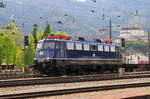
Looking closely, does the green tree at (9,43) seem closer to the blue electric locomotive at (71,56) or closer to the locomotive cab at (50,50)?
the blue electric locomotive at (71,56)

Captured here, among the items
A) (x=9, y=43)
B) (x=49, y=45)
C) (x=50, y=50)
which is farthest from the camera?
(x=9, y=43)

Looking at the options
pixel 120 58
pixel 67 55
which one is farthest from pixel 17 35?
pixel 67 55

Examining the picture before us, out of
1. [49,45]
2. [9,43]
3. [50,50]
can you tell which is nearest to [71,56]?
[50,50]

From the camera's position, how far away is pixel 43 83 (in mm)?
24281

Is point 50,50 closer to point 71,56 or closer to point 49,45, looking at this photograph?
point 49,45

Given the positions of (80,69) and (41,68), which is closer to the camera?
(41,68)

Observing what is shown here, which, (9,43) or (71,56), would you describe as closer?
(71,56)

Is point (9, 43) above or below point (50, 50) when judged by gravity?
above

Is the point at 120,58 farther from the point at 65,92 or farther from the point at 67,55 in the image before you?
the point at 65,92

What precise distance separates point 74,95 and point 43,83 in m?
6.32

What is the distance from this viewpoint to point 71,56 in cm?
3491

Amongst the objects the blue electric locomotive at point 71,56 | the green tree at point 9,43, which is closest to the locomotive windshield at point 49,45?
the blue electric locomotive at point 71,56

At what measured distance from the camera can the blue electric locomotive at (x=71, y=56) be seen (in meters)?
33.6

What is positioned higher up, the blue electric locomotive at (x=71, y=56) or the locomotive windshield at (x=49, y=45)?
the locomotive windshield at (x=49, y=45)
